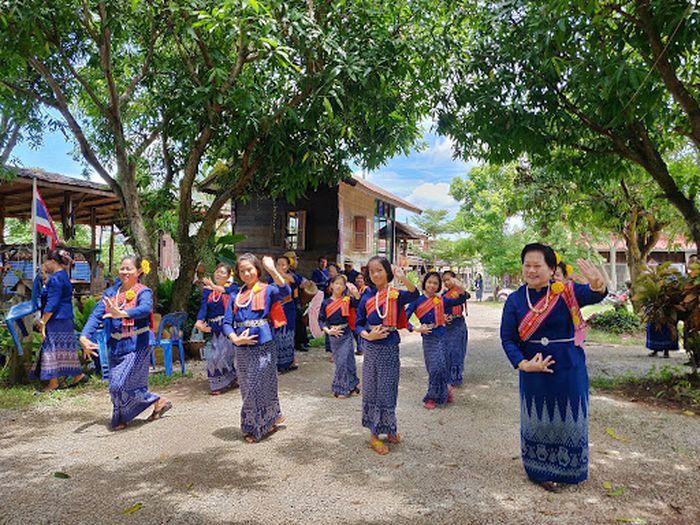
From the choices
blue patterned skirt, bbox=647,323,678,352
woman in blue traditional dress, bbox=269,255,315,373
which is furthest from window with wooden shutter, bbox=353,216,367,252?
blue patterned skirt, bbox=647,323,678,352

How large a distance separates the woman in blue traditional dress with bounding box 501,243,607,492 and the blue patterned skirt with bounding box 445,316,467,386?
3.08 metres

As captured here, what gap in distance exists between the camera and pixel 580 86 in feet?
20.0

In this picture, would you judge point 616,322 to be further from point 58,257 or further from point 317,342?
point 58,257

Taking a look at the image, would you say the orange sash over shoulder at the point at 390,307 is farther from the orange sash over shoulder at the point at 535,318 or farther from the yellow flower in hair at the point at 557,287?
the yellow flower in hair at the point at 557,287

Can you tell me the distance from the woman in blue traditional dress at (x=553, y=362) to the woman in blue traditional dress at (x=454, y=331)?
303 cm

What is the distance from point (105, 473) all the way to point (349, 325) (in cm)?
315

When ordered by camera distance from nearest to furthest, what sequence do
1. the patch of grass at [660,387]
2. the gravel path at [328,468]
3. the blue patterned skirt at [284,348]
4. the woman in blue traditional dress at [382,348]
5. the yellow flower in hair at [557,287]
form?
the gravel path at [328,468] < the yellow flower in hair at [557,287] < the woman in blue traditional dress at [382,348] < the patch of grass at [660,387] < the blue patterned skirt at [284,348]

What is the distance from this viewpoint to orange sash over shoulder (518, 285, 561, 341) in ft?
11.9

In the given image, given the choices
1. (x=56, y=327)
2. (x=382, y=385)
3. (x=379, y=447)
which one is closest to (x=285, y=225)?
(x=56, y=327)

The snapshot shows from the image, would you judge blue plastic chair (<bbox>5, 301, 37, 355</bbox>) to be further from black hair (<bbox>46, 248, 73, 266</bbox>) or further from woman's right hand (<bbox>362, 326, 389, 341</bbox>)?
woman's right hand (<bbox>362, 326, 389, 341</bbox>)

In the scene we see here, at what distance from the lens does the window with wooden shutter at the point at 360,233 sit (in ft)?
51.5

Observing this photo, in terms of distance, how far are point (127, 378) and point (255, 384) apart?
1.39 m

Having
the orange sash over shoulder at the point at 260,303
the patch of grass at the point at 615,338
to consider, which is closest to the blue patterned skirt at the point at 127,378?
the orange sash over shoulder at the point at 260,303

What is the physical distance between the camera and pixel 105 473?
4117 mm
